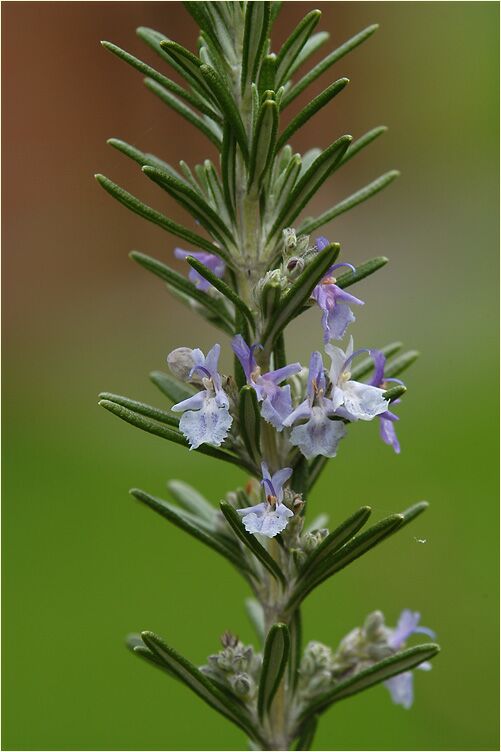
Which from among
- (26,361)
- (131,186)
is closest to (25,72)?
(131,186)

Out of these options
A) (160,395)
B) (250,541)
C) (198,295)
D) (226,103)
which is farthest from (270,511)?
(160,395)

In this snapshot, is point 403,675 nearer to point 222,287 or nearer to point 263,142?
point 222,287

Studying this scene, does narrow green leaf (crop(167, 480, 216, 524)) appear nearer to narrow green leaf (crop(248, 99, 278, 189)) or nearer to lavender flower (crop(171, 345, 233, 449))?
lavender flower (crop(171, 345, 233, 449))

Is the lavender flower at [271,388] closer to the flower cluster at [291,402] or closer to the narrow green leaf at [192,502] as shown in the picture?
the flower cluster at [291,402]

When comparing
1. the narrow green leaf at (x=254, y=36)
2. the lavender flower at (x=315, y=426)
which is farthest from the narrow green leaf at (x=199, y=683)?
the narrow green leaf at (x=254, y=36)

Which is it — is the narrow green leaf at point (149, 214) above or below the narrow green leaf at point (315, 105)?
below

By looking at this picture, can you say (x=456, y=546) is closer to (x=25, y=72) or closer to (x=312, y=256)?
(x=312, y=256)
